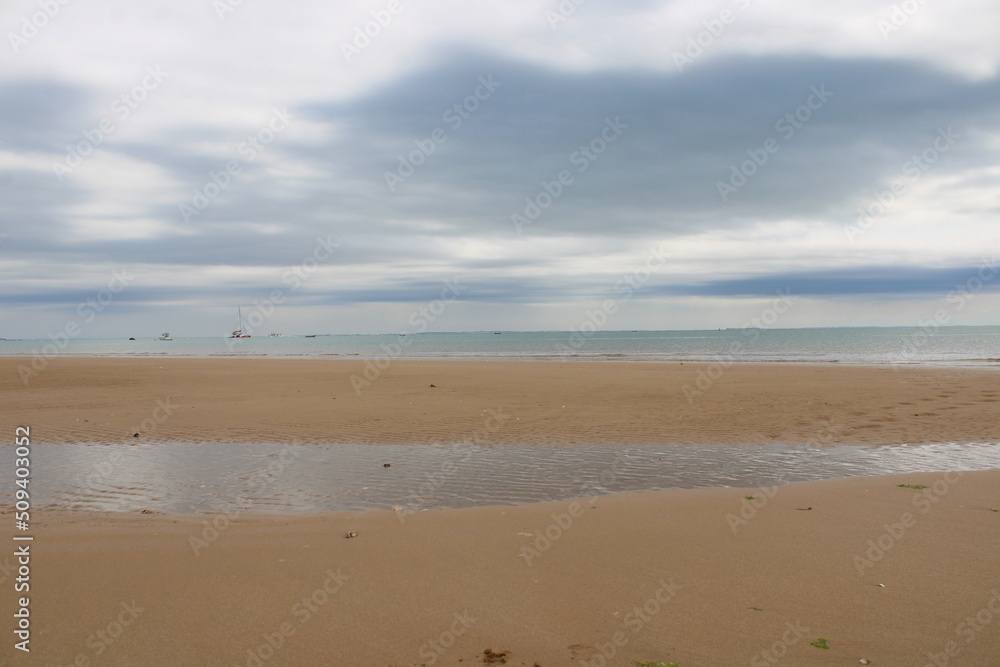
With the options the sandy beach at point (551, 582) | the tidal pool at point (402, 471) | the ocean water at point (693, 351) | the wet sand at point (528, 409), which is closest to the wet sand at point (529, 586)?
the sandy beach at point (551, 582)

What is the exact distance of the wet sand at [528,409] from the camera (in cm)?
1421

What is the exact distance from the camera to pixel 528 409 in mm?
18344

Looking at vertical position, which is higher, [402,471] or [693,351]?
[693,351]

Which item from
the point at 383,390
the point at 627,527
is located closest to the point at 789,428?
the point at 627,527

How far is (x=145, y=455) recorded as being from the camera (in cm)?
1220

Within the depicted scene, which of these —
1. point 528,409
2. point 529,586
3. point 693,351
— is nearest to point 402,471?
point 529,586

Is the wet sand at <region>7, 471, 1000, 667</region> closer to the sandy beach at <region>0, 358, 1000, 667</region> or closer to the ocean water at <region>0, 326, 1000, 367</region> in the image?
the sandy beach at <region>0, 358, 1000, 667</region>

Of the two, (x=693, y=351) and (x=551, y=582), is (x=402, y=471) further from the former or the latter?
(x=693, y=351)

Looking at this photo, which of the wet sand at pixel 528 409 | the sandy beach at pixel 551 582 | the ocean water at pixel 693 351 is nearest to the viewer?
the sandy beach at pixel 551 582

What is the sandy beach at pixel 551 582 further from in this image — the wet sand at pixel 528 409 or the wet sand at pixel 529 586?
the wet sand at pixel 528 409

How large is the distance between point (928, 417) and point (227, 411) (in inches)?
789

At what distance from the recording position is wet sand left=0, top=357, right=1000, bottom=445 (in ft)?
46.6

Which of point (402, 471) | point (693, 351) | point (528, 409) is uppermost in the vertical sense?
point (693, 351)

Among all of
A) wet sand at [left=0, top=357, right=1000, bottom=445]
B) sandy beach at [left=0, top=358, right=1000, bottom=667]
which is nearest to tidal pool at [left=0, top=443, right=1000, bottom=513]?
sandy beach at [left=0, top=358, right=1000, bottom=667]
